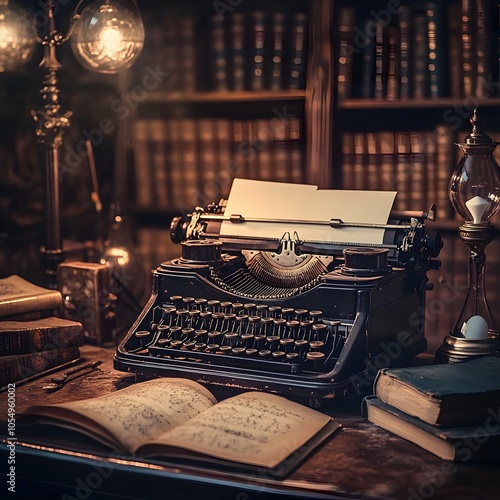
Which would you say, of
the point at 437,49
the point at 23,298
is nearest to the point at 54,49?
the point at 23,298

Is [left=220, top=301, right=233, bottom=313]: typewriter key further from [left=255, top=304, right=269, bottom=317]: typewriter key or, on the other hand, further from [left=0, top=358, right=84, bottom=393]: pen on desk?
[left=0, top=358, right=84, bottom=393]: pen on desk

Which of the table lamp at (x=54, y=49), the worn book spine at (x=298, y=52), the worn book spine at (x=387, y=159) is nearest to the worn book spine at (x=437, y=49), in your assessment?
the worn book spine at (x=387, y=159)

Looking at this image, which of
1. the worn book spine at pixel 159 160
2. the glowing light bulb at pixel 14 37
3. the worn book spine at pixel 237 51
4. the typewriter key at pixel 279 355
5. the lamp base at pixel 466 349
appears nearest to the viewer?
the typewriter key at pixel 279 355

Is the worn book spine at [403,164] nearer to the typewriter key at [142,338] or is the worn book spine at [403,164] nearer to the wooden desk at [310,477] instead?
the typewriter key at [142,338]

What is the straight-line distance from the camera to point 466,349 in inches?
89.8

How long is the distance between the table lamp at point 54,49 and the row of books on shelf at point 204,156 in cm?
66

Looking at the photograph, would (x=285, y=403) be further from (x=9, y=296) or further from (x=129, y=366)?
(x=9, y=296)

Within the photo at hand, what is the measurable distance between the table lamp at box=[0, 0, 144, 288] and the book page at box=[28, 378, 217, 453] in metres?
1.01

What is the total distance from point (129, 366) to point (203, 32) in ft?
5.65

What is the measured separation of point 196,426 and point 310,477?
0.93 feet

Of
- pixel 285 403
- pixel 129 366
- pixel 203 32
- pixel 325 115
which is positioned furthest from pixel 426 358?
pixel 203 32

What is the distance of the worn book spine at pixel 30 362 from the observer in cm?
230

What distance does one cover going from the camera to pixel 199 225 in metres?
2.64

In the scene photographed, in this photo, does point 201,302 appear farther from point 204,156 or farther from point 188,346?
point 204,156
